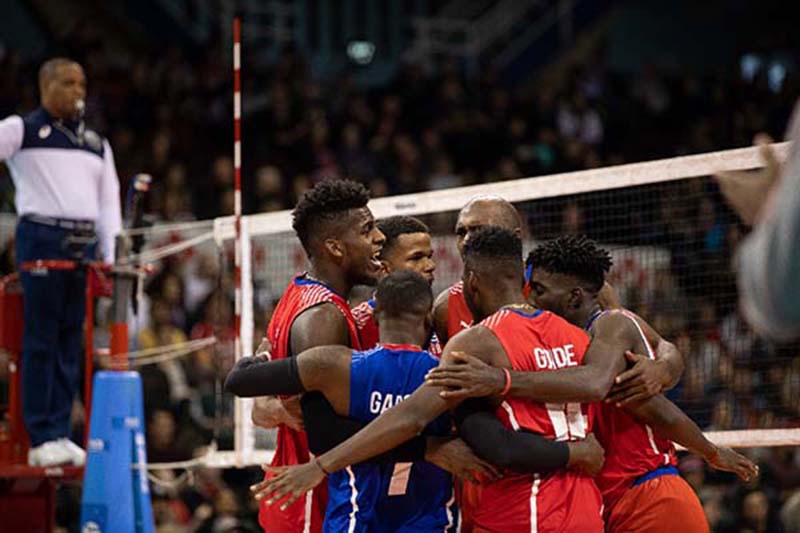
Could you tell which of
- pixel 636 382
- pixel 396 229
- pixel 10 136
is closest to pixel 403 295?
pixel 636 382

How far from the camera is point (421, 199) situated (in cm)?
837

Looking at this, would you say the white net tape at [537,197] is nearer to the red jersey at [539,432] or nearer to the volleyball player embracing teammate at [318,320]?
the red jersey at [539,432]

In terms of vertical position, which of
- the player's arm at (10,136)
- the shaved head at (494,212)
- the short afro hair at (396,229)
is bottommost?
the short afro hair at (396,229)

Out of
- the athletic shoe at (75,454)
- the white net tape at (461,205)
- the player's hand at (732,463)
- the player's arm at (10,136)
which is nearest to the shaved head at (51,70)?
the player's arm at (10,136)

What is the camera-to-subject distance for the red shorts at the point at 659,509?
211 inches

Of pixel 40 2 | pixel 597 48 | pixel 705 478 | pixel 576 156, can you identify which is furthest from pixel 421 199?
pixel 597 48

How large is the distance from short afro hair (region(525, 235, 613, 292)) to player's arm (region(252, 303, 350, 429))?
2.89 ft

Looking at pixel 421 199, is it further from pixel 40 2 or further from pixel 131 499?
pixel 40 2

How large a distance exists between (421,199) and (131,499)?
8.80 feet

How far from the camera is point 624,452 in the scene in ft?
17.9

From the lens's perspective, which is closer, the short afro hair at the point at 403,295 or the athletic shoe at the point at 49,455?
the short afro hair at the point at 403,295

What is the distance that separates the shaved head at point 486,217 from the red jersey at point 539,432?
1.10 metres

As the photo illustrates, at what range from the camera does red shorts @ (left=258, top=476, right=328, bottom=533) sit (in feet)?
18.2

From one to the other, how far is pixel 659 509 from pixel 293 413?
1.60 metres
